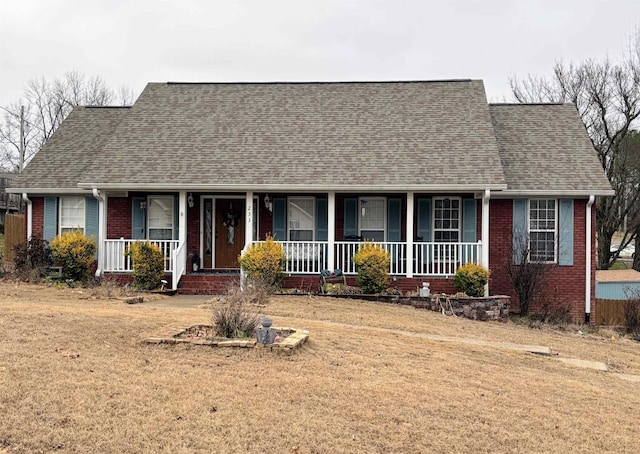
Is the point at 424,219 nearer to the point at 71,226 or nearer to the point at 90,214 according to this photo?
the point at 90,214

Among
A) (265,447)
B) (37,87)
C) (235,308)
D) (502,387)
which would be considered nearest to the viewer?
(265,447)

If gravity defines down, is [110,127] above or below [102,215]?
above

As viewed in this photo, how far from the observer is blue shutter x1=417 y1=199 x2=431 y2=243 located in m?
17.3

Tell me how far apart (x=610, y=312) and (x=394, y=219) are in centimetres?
654

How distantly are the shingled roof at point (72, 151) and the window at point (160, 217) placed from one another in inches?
80.9

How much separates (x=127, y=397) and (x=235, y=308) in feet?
9.99

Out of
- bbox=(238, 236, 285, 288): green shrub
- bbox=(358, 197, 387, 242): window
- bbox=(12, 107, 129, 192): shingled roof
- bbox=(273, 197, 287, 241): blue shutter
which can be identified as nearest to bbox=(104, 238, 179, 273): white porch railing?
bbox=(12, 107, 129, 192): shingled roof

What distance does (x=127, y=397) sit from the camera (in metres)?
6.18

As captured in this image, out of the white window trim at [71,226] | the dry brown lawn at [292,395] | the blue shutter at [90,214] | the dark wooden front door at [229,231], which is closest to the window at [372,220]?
the dark wooden front door at [229,231]

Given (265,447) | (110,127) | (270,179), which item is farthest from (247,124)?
(265,447)

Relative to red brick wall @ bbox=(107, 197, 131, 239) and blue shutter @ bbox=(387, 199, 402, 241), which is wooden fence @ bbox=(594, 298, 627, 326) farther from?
red brick wall @ bbox=(107, 197, 131, 239)

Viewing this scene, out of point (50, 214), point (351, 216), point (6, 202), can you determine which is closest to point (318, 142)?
point (351, 216)

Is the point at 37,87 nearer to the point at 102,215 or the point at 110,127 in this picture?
the point at 110,127

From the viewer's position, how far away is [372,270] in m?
15.2
